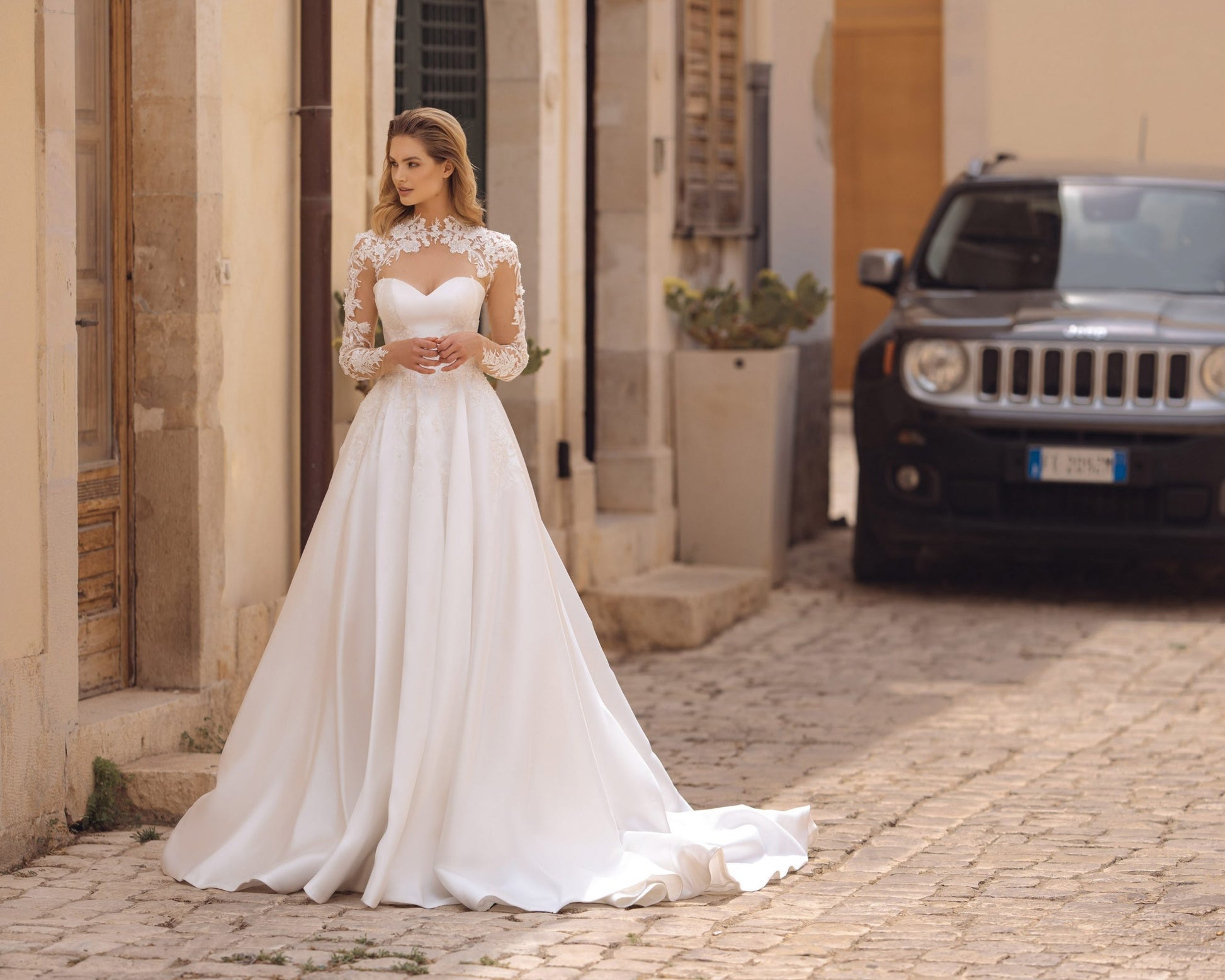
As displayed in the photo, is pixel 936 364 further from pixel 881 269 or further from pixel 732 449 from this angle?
pixel 732 449

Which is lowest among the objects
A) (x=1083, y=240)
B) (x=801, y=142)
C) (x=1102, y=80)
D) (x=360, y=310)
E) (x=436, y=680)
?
(x=436, y=680)

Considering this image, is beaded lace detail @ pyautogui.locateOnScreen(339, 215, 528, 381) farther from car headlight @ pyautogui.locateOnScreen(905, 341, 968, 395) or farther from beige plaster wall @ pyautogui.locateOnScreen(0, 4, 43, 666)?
car headlight @ pyautogui.locateOnScreen(905, 341, 968, 395)

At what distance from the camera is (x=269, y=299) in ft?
23.6

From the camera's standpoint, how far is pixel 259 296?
23.4ft

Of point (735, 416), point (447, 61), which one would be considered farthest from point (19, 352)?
point (735, 416)

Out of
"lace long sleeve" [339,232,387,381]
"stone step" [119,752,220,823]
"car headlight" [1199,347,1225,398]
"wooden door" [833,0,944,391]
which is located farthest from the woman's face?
"wooden door" [833,0,944,391]

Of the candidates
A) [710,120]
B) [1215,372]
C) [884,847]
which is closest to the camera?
[884,847]

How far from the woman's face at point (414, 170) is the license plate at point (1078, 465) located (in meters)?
5.38

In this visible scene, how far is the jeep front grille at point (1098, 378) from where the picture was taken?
10.2 meters

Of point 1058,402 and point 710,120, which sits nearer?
point 1058,402

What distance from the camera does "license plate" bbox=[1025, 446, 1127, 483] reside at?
10.2 meters

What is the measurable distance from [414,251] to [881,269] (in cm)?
612

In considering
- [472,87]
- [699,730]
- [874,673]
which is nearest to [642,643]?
[874,673]

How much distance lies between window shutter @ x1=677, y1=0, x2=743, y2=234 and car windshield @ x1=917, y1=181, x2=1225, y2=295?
1225 mm
